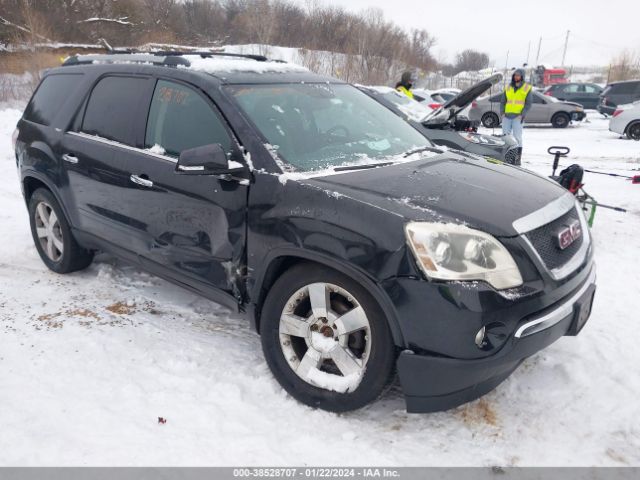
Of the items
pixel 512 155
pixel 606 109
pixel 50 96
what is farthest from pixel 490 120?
pixel 50 96

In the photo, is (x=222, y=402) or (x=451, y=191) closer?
(x=451, y=191)

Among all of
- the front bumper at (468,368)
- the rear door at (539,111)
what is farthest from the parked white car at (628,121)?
the front bumper at (468,368)

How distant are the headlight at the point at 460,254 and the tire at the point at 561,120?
19.4 m

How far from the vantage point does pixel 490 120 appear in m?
19.2

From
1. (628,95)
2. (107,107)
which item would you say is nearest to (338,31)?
(628,95)

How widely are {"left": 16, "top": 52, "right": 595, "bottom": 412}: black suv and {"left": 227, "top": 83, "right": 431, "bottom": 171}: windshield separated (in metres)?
0.01

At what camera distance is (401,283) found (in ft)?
7.35

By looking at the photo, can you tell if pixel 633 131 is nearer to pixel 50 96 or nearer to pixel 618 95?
pixel 618 95

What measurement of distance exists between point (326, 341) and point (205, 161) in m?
1.14

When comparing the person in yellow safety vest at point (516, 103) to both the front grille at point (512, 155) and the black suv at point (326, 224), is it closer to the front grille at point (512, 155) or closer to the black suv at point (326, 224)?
the front grille at point (512, 155)

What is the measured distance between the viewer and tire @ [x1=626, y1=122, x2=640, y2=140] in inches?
587

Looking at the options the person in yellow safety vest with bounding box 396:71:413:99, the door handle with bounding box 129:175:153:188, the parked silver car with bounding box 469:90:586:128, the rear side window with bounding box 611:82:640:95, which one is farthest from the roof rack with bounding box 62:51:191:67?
the rear side window with bounding box 611:82:640:95

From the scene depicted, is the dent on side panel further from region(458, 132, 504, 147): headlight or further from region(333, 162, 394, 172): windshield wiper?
region(458, 132, 504, 147): headlight

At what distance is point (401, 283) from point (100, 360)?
2005mm
